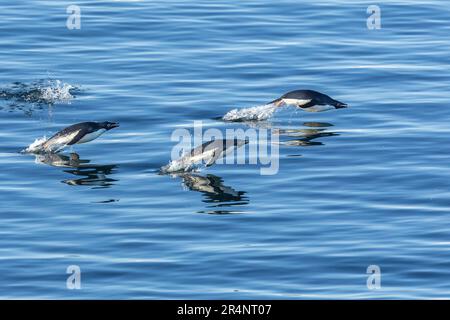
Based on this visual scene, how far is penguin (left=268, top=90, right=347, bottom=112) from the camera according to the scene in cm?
2545

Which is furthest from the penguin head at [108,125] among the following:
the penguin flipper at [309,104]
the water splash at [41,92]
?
the penguin flipper at [309,104]

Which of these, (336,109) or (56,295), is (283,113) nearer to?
(336,109)

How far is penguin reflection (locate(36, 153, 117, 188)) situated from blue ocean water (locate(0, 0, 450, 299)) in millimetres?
51

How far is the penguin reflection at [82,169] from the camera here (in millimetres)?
21609

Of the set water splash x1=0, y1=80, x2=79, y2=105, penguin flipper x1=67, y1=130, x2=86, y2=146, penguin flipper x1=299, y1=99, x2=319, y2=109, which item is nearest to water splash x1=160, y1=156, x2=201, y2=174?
penguin flipper x1=67, y1=130, x2=86, y2=146

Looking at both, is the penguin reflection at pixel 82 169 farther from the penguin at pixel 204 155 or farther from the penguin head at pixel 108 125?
the penguin at pixel 204 155

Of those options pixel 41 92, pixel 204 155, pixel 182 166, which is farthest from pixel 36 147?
pixel 41 92

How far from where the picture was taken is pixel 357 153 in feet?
76.1

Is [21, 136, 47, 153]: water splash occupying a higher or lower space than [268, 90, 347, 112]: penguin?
lower

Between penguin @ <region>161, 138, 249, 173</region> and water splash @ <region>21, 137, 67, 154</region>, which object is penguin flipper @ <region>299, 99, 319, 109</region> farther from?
water splash @ <region>21, 137, 67, 154</region>

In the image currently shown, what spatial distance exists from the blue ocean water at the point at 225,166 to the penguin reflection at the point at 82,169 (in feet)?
0.17

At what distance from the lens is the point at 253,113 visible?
25781 millimetres
